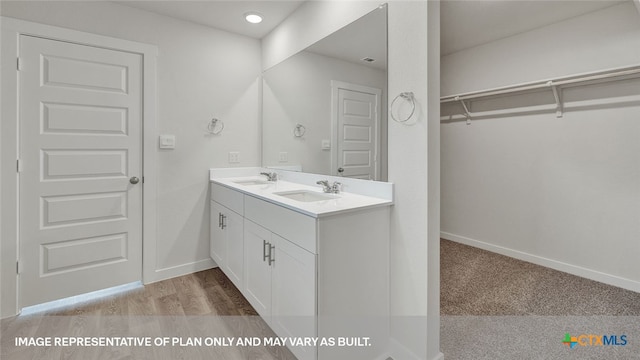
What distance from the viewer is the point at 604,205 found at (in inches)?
99.2

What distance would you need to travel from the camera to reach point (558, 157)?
2760 millimetres

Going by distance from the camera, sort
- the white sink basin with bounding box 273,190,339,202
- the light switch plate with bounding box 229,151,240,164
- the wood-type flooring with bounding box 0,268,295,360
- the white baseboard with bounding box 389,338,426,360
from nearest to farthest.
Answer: the white baseboard with bounding box 389,338,426,360 < the wood-type flooring with bounding box 0,268,295,360 < the white sink basin with bounding box 273,190,339,202 < the light switch plate with bounding box 229,151,240,164

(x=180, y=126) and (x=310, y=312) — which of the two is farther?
(x=180, y=126)

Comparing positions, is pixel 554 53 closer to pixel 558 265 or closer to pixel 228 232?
pixel 558 265

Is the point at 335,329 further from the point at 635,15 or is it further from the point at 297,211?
the point at 635,15

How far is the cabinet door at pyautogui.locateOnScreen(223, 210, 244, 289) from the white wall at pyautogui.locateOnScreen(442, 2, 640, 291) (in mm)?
2759

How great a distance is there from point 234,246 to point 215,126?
1.23 meters

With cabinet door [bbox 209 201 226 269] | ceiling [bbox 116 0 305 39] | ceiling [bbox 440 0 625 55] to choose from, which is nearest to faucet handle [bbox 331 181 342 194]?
cabinet door [bbox 209 201 226 269]

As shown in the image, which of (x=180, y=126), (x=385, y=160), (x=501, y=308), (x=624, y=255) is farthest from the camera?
(x=180, y=126)

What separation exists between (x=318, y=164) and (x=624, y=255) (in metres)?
2.69

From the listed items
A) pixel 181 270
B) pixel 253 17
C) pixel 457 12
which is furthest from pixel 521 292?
pixel 253 17

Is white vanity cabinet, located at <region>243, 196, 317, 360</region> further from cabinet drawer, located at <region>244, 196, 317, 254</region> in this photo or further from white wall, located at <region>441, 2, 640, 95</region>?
white wall, located at <region>441, 2, 640, 95</region>

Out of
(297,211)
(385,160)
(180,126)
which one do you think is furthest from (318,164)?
(180,126)

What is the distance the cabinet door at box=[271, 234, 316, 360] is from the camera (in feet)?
4.43
